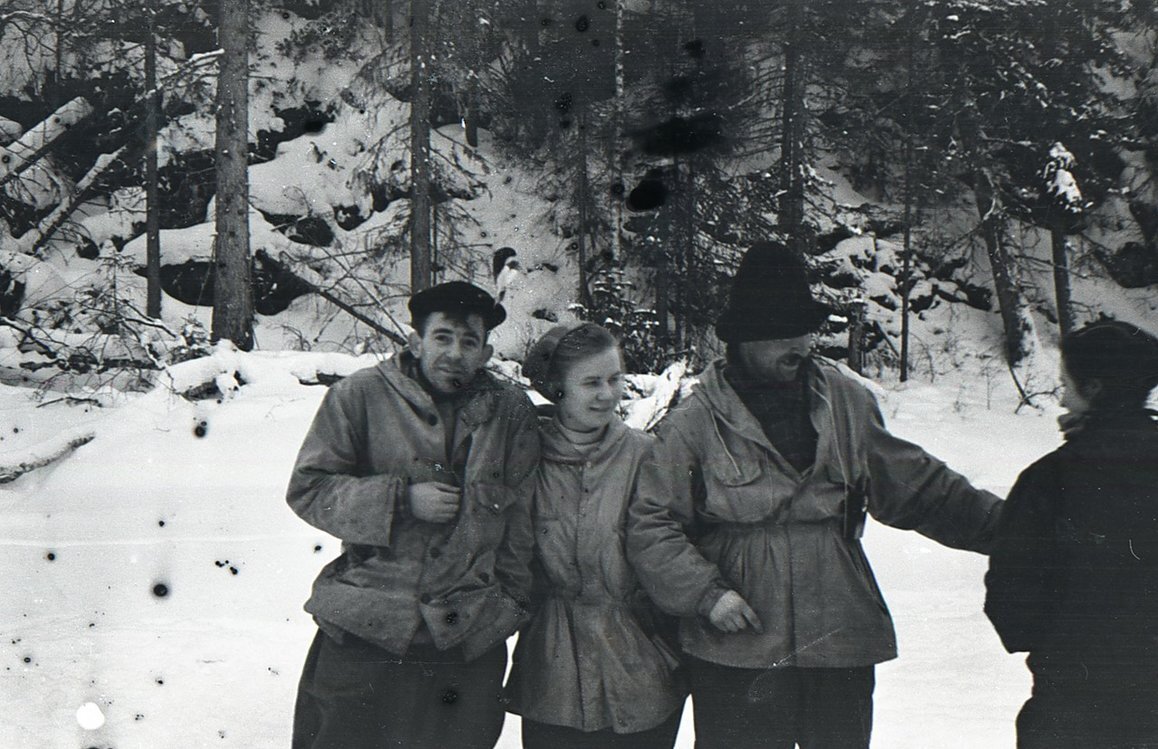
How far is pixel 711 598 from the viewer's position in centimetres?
215

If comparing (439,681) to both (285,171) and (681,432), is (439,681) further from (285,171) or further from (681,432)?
(285,171)

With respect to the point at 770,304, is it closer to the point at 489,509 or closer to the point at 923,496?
the point at 923,496

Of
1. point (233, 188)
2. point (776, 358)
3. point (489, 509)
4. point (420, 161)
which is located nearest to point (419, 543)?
point (489, 509)

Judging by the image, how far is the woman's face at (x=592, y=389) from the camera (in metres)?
2.32

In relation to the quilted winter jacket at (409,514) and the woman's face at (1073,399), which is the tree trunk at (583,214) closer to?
the quilted winter jacket at (409,514)

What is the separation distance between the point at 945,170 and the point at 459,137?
4.33 m

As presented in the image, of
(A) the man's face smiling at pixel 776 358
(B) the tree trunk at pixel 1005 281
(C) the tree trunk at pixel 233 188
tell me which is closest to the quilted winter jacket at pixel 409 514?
(A) the man's face smiling at pixel 776 358

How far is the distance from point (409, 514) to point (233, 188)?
6138 millimetres

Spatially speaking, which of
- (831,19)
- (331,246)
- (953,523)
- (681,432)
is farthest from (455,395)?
(331,246)

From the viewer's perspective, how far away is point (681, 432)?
230cm

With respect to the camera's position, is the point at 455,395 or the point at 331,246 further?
the point at 331,246

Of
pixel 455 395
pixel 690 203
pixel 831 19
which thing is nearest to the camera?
pixel 455 395

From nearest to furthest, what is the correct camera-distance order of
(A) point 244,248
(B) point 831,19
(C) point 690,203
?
(B) point 831,19, (C) point 690,203, (A) point 244,248

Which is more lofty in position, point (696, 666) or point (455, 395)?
point (455, 395)
